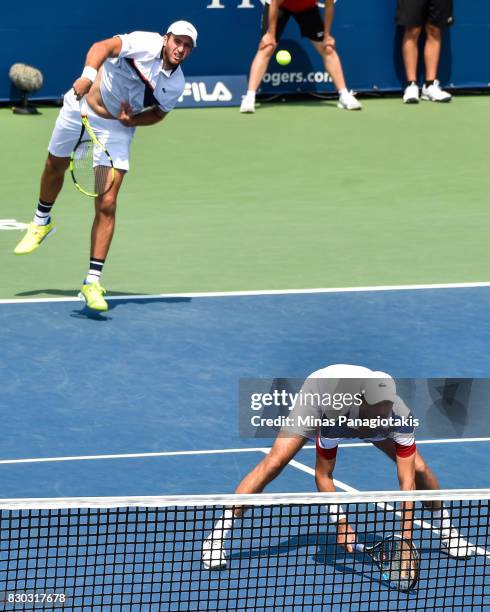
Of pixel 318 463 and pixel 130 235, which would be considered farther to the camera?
pixel 130 235

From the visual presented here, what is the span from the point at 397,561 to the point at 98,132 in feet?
18.7

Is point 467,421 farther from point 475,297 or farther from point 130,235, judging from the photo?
point 130,235

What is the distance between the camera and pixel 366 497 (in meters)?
6.68

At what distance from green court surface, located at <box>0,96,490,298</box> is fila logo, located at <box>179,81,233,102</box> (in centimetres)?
19

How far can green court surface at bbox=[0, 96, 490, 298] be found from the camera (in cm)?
1439

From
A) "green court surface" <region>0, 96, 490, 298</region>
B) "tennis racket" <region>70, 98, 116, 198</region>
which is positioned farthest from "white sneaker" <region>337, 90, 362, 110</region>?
"tennis racket" <region>70, 98, 116, 198</region>

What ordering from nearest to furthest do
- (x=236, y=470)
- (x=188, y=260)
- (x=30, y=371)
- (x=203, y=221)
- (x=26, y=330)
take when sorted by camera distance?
(x=236, y=470)
(x=30, y=371)
(x=26, y=330)
(x=188, y=260)
(x=203, y=221)

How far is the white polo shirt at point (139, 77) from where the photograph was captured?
1227 cm

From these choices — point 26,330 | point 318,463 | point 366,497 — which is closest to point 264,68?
point 26,330

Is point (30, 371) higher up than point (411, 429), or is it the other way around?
point (411, 429)

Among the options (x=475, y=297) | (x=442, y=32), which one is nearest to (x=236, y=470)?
(x=475, y=297)

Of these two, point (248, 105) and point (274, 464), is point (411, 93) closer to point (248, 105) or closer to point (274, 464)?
point (248, 105)

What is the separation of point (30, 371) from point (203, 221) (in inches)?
199

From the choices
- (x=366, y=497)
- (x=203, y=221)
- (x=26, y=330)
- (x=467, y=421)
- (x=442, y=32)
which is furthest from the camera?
(x=442, y=32)
